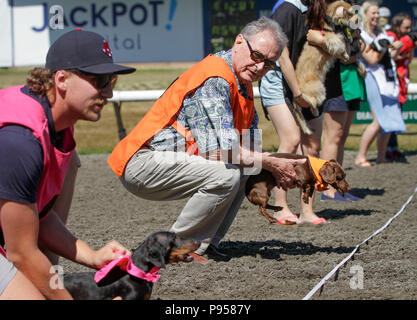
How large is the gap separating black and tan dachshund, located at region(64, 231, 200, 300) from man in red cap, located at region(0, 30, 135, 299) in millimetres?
362

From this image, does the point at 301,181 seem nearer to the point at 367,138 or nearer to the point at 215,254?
the point at 215,254

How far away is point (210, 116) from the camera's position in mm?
4531

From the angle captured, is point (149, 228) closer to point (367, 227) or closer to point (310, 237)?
point (310, 237)

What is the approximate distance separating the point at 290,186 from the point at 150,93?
20.4 feet

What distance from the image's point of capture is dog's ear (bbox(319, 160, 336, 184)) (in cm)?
554

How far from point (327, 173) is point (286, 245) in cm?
71

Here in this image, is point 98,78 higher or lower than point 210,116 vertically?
higher

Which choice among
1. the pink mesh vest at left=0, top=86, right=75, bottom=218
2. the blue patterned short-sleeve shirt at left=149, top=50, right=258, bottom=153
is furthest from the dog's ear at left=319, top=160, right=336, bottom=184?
the pink mesh vest at left=0, top=86, right=75, bottom=218

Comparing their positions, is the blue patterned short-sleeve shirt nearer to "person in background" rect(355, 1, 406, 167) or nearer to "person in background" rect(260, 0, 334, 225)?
"person in background" rect(260, 0, 334, 225)

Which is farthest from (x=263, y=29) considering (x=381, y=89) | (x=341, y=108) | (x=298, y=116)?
(x=381, y=89)

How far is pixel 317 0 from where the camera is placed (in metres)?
6.02

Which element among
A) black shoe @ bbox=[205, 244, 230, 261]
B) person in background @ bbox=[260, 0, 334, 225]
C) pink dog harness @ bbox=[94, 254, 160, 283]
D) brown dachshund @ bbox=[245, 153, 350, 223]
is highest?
person in background @ bbox=[260, 0, 334, 225]

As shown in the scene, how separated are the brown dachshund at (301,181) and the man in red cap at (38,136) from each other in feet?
7.92

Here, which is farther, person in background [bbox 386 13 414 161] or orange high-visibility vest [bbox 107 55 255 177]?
person in background [bbox 386 13 414 161]
